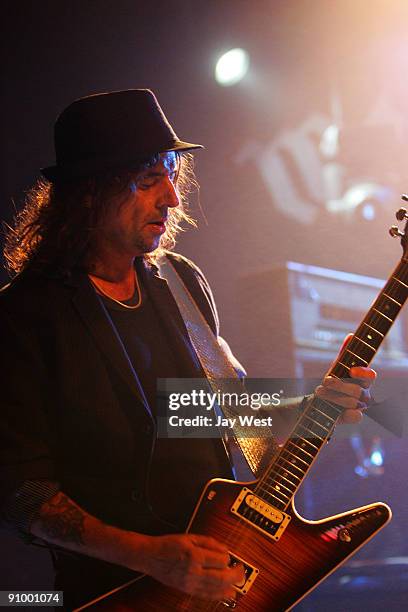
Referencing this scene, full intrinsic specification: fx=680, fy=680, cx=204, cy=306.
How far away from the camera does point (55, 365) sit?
1549 mm

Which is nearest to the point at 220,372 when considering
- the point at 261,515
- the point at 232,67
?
the point at 261,515

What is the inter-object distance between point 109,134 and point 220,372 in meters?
0.67

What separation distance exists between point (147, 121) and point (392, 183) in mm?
1954

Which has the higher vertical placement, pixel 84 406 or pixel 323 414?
pixel 323 414

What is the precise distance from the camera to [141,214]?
5.64 feet

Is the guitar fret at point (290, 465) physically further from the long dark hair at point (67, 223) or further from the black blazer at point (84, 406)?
the long dark hair at point (67, 223)

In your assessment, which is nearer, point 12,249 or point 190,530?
point 190,530

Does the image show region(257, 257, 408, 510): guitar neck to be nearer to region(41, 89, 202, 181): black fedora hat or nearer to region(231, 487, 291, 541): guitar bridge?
region(231, 487, 291, 541): guitar bridge

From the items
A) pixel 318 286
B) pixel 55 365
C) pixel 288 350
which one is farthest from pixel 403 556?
pixel 55 365

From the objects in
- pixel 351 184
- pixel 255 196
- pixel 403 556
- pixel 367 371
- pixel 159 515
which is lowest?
pixel 403 556

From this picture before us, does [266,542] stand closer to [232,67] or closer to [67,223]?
[67,223]

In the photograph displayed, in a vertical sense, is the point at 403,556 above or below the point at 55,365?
below

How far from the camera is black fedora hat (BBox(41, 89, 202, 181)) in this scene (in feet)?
5.60

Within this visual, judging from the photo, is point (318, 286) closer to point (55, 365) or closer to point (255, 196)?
point (255, 196)
